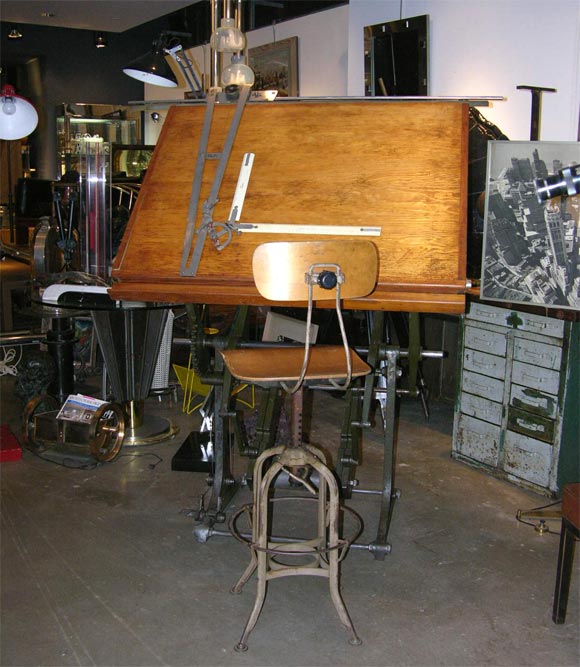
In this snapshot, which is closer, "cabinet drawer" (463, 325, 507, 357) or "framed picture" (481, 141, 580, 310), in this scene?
"framed picture" (481, 141, 580, 310)

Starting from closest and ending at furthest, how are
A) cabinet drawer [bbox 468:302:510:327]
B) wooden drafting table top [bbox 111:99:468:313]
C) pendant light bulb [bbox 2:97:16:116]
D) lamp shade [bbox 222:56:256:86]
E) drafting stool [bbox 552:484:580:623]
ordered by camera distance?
drafting stool [bbox 552:484:580:623], wooden drafting table top [bbox 111:99:468:313], lamp shade [bbox 222:56:256:86], cabinet drawer [bbox 468:302:510:327], pendant light bulb [bbox 2:97:16:116]

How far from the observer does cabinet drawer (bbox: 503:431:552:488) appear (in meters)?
3.35

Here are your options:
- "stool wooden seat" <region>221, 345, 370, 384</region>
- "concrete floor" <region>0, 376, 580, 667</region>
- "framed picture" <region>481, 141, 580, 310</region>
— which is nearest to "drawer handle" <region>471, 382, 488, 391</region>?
"concrete floor" <region>0, 376, 580, 667</region>

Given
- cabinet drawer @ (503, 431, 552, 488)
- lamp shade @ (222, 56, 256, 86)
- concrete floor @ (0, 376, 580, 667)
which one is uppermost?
lamp shade @ (222, 56, 256, 86)

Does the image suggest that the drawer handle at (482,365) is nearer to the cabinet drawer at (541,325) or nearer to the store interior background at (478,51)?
the cabinet drawer at (541,325)

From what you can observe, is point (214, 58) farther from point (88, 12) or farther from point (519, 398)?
point (88, 12)

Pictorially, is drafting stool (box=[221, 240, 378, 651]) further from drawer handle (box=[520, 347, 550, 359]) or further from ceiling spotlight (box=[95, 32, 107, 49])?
Answer: ceiling spotlight (box=[95, 32, 107, 49])

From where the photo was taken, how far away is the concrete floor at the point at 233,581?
7.36 feet

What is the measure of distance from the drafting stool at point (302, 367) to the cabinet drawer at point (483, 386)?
1.27 meters

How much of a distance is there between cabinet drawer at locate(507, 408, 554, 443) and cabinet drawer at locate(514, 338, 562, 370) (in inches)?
9.5

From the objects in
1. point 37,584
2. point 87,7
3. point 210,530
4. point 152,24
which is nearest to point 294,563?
point 210,530

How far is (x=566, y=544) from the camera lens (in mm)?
2309

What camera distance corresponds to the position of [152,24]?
35.3 feet

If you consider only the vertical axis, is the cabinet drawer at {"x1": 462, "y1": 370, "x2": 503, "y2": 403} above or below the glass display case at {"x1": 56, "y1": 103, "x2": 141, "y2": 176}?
below
